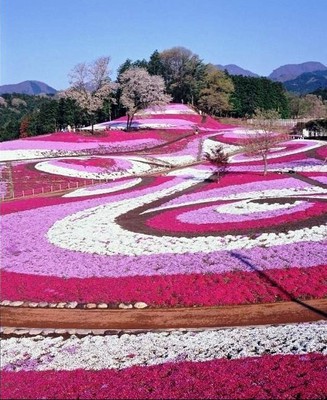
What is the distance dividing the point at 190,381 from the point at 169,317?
786 centimetres

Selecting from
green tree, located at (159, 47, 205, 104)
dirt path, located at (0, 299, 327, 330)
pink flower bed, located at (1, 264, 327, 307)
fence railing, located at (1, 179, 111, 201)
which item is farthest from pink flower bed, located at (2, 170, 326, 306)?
green tree, located at (159, 47, 205, 104)

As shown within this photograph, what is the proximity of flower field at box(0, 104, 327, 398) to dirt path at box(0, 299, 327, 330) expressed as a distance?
744 millimetres

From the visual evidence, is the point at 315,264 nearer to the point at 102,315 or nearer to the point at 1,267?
the point at 102,315

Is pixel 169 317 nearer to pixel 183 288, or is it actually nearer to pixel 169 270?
pixel 183 288

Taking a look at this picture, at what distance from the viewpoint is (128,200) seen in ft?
158

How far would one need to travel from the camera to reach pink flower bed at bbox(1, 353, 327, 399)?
561 inches

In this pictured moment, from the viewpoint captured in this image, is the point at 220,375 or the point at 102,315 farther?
the point at 102,315

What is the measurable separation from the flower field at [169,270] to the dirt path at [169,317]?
2.44ft

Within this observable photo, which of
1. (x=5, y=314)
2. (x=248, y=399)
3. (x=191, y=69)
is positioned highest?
(x=191, y=69)

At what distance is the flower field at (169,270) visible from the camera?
1556 centimetres

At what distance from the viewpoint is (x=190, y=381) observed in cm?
1514

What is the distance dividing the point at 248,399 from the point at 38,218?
30.8m

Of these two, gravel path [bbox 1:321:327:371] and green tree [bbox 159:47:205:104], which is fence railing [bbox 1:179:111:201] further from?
green tree [bbox 159:47:205:104]

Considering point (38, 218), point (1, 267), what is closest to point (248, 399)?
point (1, 267)
